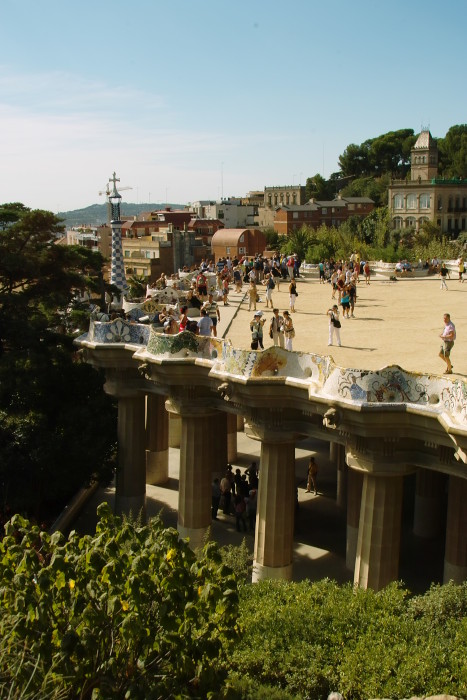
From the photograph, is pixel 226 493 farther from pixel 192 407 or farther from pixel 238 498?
pixel 192 407

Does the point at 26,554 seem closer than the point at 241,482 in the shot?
Yes

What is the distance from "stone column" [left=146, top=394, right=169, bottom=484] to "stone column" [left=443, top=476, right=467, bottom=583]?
14550mm

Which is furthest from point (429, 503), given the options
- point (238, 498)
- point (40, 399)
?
point (40, 399)

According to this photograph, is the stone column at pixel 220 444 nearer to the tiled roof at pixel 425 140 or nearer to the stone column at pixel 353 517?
the stone column at pixel 353 517

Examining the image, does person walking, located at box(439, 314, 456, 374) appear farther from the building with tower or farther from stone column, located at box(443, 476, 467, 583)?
the building with tower

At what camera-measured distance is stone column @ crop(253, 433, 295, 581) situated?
2241 centimetres

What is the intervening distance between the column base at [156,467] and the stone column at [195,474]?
25.2ft

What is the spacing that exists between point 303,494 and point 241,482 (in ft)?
11.7

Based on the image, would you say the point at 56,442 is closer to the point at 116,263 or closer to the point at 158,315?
the point at 158,315

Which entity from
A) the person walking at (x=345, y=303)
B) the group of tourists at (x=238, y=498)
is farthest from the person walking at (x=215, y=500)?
the person walking at (x=345, y=303)

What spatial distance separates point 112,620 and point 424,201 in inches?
4894

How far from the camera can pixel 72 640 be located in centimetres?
1214

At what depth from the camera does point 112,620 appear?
12828 millimetres

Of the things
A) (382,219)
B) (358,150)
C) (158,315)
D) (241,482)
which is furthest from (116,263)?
(358,150)
